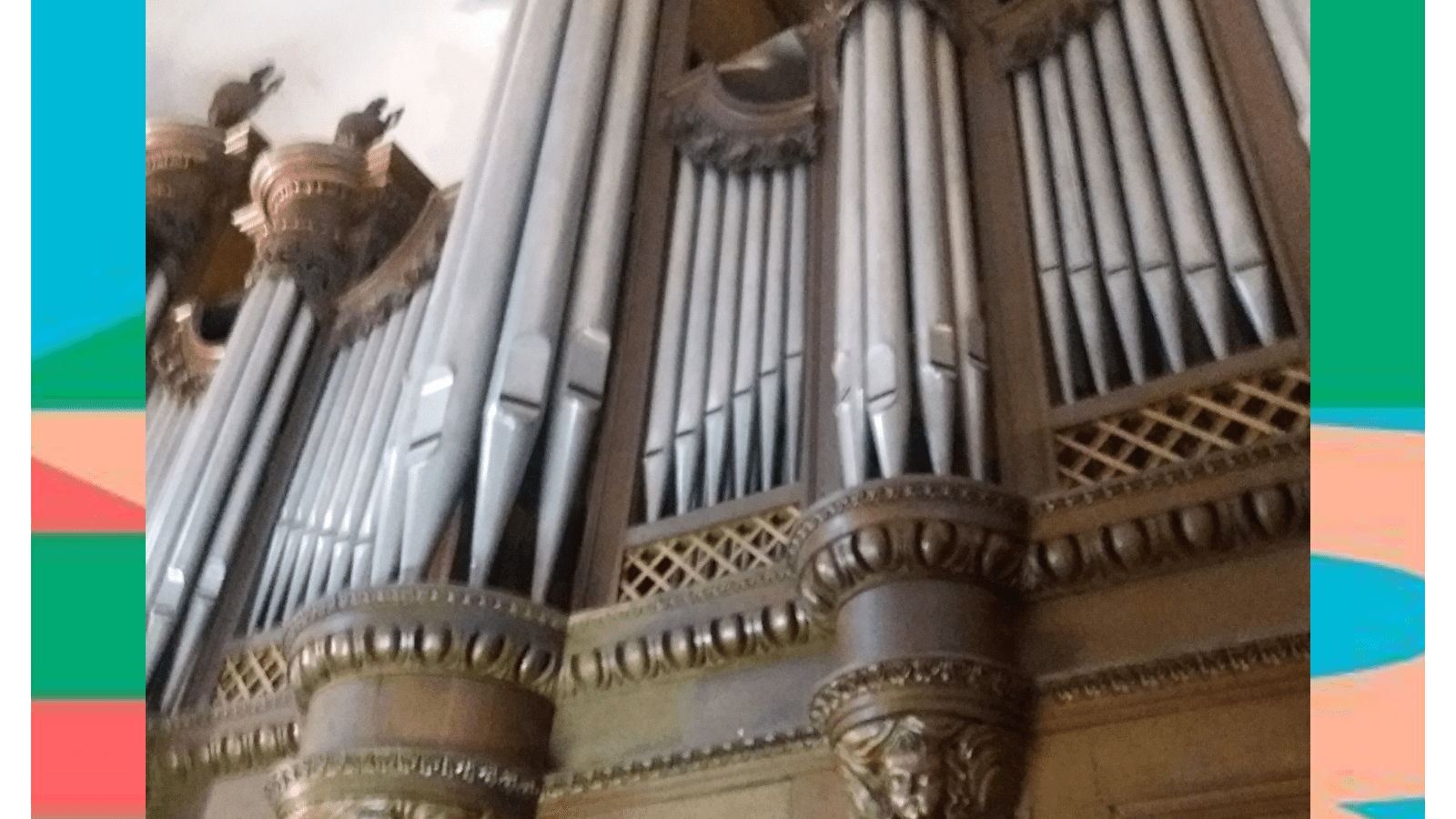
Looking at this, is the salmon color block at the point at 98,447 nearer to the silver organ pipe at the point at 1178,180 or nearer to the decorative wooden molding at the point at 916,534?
the decorative wooden molding at the point at 916,534

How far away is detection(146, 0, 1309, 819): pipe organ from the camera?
2516 millimetres

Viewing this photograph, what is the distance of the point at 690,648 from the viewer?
289 centimetres

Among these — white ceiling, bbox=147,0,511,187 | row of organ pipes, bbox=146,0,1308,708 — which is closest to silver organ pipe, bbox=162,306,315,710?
row of organ pipes, bbox=146,0,1308,708

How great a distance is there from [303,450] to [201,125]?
8.16 ft

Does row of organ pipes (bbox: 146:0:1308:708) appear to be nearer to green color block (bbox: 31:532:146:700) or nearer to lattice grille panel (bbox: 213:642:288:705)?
lattice grille panel (bbox: 213:642:288:705)

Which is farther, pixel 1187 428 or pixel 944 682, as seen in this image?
pixel 1187 428

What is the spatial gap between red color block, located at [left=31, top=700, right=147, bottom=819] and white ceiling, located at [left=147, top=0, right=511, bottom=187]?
471cm

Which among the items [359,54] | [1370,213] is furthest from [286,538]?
[1370,213]

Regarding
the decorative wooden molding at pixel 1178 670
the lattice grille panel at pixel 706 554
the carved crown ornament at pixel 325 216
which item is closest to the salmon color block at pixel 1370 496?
the decorative wooden molding at pixel 1178 670

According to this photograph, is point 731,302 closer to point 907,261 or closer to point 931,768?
point 907,261

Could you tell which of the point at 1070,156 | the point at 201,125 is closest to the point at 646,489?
the point at 1070,156

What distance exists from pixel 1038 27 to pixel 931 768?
6.98 feet

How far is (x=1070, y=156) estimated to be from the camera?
342cm
